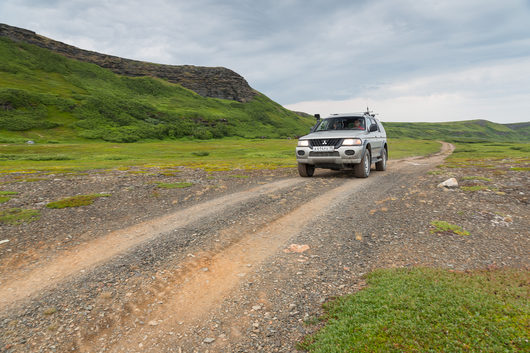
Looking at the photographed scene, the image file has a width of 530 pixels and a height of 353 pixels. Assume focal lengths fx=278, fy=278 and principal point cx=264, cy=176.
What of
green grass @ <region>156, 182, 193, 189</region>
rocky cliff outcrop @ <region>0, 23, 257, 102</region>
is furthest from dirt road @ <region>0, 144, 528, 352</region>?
rocky cliff outcrop @ <region>0, 23, 257, 102</region>

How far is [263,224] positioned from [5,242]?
5672 mm

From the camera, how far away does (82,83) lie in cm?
10969

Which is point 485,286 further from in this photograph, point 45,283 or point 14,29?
point 14,29

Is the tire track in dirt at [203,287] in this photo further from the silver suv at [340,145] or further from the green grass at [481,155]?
the green grass at [481,155]

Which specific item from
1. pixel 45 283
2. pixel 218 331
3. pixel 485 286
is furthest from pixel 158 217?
pixel 485 286

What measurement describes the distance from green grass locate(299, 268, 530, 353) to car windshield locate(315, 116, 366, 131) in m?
11.2

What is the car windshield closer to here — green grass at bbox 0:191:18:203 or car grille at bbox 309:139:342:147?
car grille at bbox 309:139:342:147

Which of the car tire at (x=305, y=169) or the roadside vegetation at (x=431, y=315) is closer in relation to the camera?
the roadside vegetation at (x=431, y=315)

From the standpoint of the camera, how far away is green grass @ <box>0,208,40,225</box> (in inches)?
286

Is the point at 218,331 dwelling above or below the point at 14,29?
below

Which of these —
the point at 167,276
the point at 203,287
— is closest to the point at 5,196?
the point at 167,276

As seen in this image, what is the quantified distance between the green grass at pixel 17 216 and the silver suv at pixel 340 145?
1024 cm

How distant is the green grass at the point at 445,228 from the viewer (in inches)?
231

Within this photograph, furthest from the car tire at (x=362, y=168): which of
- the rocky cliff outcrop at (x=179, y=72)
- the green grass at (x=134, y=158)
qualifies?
the rocky cliff outcrop at (x=179, y=72)
